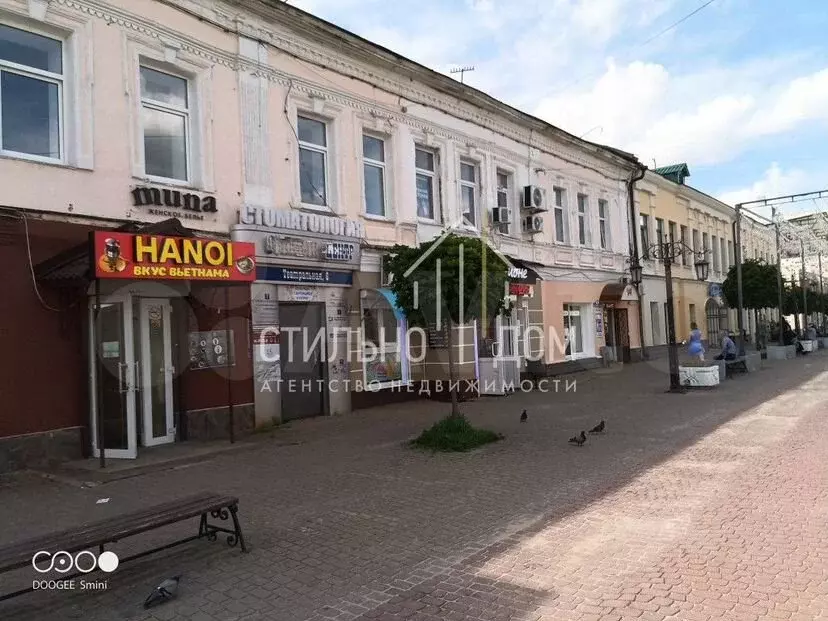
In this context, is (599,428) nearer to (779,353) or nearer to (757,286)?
(779,353)

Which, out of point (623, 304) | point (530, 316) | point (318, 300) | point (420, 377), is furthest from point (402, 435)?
point (623, 304)

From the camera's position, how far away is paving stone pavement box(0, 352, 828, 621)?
13.2 ft

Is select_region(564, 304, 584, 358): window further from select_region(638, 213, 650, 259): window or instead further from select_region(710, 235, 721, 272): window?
select_region(710, 235, 721, 272): window

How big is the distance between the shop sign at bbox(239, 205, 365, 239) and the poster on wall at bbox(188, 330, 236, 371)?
1915 mm

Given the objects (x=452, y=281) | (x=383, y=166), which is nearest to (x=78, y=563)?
(x=452, y=281)

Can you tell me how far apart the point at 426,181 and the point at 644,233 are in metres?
13.7

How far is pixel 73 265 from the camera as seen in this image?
7.80m

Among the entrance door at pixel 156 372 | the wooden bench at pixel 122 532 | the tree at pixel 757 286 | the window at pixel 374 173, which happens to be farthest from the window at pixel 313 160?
the tree at pixel 757 286

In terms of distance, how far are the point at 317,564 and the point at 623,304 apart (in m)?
19.6

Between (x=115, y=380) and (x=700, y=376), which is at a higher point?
(x=115, y=380)

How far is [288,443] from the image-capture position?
9633mm

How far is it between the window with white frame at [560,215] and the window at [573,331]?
215 cm

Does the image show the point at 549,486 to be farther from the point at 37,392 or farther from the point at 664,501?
the point at 37,392

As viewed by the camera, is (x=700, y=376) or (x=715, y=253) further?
(x=715, y=253)
